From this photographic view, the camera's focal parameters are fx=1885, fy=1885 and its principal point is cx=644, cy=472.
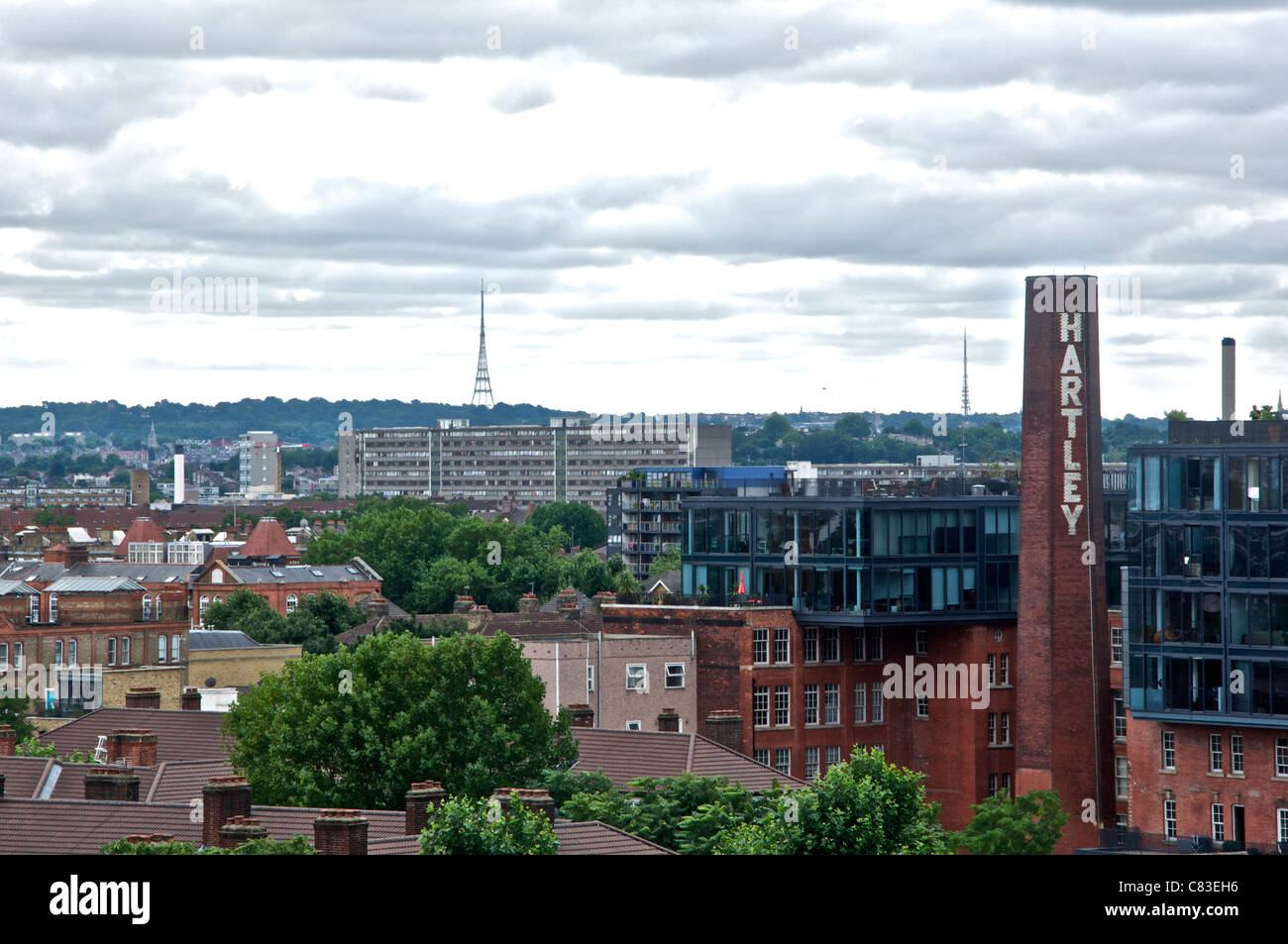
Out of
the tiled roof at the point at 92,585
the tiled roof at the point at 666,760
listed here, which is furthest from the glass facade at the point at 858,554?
the tiled roof at the point at 92,585

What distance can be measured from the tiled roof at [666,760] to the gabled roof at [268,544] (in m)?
127

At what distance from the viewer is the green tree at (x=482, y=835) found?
35.3m

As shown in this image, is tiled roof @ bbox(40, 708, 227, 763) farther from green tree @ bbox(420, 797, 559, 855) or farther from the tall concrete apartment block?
the tall concrete apartment block

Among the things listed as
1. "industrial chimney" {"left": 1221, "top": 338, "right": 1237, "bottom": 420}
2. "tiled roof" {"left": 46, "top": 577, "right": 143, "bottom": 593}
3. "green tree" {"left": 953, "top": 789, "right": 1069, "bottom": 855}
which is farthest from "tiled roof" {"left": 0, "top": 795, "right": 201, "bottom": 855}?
"industrial chimney" {"left": 1221, "top": 338, "right": 1237, "bottom": 420}

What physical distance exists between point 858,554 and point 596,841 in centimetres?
4536

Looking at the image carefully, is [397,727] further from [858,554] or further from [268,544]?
[268,544]

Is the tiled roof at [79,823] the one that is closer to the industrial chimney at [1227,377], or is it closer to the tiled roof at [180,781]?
the tiled roof at [180,781]

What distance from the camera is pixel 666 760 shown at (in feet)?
196

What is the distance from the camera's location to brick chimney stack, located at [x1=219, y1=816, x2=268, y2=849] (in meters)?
40.7

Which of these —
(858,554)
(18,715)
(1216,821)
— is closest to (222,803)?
(1216,821)
